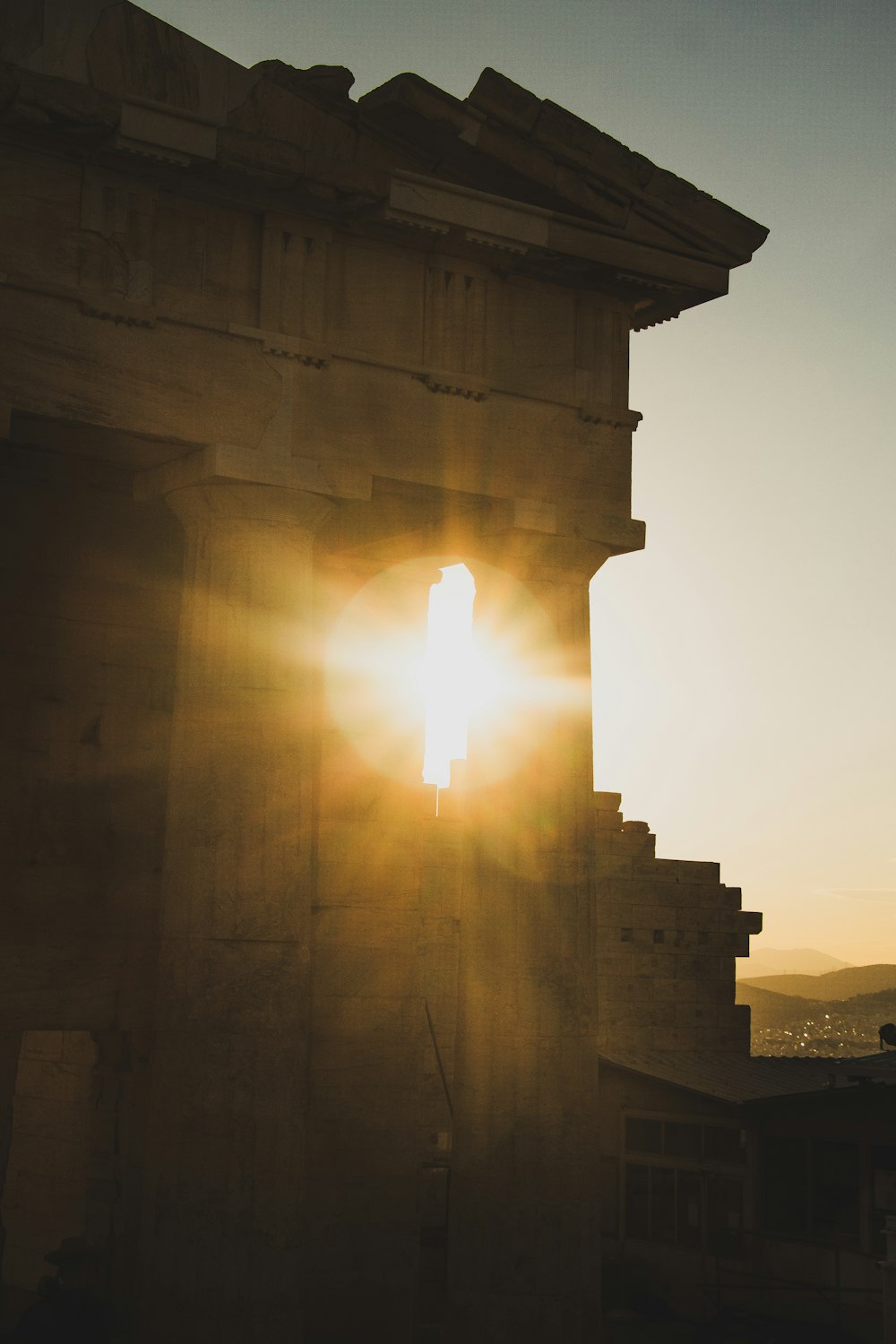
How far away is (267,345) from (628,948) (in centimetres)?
1799

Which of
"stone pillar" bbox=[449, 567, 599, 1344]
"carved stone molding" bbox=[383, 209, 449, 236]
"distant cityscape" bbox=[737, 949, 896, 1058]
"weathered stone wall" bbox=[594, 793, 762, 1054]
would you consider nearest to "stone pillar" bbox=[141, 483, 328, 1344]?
"stone pillar" bbox=[449, 567, 599, 1344]

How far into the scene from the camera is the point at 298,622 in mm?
16953

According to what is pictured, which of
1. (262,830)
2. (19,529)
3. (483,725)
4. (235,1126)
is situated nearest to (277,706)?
(262,830)

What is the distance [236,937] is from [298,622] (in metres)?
3.65

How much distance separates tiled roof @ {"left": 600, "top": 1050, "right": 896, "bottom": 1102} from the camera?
2317cm

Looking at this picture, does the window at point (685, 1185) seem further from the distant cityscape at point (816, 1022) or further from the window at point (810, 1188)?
the distant cityscape at point (816, 1022)

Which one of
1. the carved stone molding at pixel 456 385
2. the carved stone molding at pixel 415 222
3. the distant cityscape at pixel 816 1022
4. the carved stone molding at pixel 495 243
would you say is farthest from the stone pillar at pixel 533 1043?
the distant cityscape at pixel 816 1022

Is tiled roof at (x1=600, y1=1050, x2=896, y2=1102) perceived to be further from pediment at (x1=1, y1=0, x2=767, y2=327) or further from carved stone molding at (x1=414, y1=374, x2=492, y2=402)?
pediment at (x1=1, y1=0, x2=767, y2=327)

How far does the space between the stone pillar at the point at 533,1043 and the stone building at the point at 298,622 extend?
4 cm

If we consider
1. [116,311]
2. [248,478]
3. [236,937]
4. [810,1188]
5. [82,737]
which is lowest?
[810,1188]

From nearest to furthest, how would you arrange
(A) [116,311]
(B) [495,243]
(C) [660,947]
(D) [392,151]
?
(A) [116,311] < (D) [392,151] < (B) [495,243] < (C) [660,947]

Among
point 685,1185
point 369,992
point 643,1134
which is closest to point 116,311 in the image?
point 369,992

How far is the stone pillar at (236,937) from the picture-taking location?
15.2m

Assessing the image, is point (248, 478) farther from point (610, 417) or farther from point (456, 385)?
point (610, 417)
